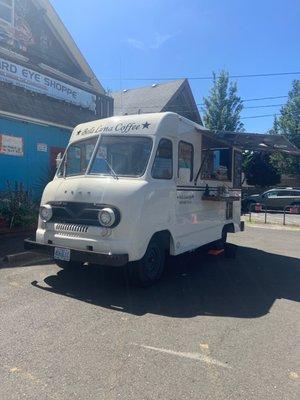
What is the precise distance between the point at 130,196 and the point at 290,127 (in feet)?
119

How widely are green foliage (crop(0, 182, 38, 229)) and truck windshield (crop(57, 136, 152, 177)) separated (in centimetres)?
371

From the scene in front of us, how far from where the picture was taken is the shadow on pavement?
5.42 metres

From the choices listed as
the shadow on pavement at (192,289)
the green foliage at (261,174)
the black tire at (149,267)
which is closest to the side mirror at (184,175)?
the black tire at (149,267)

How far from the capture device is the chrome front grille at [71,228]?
5879mm

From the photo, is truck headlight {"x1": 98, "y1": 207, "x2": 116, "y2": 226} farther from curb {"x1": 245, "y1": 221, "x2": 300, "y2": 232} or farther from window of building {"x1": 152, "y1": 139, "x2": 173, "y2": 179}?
curb {"x1": 245, "y1": 221, "x2": 300, "y2": 232}

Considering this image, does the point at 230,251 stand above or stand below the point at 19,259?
below

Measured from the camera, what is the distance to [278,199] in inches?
1038

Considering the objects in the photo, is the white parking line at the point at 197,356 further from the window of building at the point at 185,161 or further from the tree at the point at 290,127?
the tree at the point at 290,127

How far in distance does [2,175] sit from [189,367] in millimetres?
9181

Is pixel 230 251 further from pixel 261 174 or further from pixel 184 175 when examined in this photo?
pixel 261 174

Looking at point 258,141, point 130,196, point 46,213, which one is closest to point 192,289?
point 130,196

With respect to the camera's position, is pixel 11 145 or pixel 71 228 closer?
pixel 71 228

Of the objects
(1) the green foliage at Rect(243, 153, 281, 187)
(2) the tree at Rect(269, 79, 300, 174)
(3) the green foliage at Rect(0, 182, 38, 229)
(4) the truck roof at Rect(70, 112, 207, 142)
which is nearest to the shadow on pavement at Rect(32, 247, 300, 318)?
(4) the truck roof at Rect(70, 112, 207, 142)

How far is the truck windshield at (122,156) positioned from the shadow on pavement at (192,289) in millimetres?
1744
